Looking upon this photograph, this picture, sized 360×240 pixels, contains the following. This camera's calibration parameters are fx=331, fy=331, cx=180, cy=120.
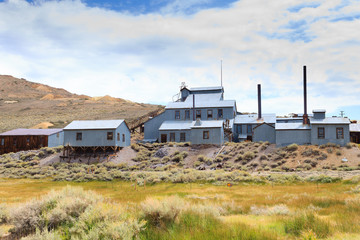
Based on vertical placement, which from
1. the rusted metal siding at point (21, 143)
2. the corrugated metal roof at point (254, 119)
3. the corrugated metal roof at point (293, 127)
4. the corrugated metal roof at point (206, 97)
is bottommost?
the rusted metal siding at point (21, 143)

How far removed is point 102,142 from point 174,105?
18212 millimetres

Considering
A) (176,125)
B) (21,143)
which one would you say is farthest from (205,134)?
(21,143)

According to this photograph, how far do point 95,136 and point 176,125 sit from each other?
14696mm

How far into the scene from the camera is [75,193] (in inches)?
427

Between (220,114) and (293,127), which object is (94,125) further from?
(293,127)

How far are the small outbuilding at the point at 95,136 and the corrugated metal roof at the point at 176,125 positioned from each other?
9.31 meters

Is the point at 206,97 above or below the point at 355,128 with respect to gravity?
above

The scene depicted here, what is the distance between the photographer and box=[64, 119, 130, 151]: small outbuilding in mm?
49875

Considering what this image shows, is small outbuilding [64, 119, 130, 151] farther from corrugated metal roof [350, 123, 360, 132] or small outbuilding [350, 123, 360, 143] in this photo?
corrugated metal roof [350, 123, 360, 132]

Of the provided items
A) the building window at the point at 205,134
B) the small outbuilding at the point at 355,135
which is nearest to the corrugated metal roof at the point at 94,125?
the building window at the point at 205,134

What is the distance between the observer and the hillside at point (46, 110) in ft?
304

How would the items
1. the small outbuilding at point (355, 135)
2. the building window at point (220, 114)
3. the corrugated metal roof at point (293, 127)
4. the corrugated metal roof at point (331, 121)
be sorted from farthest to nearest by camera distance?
the building window at point (220, 114), the small outbuilding at point (355, 135), the corrugated metal roof at point (293, 127), the corrugated metal roof at point (331, 121)

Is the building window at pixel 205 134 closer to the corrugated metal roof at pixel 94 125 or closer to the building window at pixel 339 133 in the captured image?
the corrugated metal roof at pixel 94 125

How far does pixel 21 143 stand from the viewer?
59.5 metres
